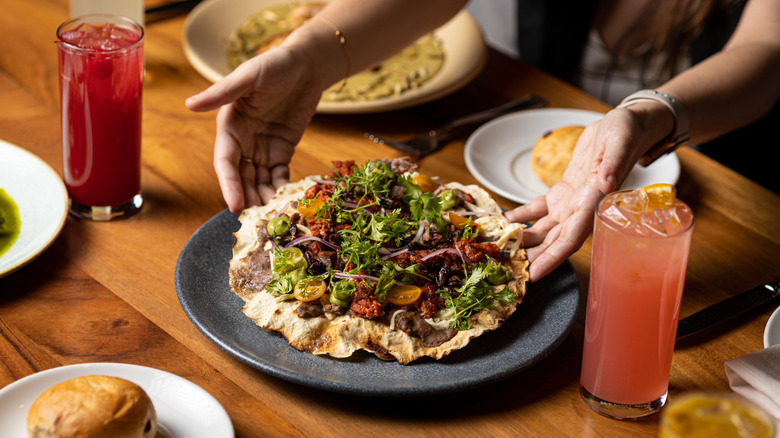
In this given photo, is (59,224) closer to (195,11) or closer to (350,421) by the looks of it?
(350,421)

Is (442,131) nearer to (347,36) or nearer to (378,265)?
(347,36)

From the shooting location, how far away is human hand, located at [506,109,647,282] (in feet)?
5.17

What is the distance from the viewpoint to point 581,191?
5.56 feet

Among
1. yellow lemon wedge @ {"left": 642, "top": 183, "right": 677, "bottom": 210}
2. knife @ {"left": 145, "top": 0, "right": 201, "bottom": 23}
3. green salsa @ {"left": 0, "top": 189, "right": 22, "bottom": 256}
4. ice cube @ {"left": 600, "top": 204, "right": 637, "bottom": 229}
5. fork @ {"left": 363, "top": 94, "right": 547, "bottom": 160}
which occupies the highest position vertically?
yellow lemon wedge @ {"left": 642, "top": 183, "right": 677, "bottom": 210}

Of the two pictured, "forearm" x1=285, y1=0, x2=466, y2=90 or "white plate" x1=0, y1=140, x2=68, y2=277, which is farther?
"forearm" x1=285, y1=0, x2=466, y2=90

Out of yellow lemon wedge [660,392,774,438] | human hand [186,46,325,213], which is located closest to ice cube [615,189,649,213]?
yellow lemon wedge [660,392,774,438]

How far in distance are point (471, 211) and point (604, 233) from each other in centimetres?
58

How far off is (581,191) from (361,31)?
35.3 inches

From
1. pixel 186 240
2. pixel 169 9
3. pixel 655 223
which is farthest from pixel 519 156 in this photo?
pixel 169 9

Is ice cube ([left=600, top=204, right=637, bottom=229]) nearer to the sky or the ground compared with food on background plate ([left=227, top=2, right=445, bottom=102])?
nearer to the sky

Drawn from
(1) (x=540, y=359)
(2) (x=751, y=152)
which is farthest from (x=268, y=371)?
(2) (x=751, y=152)

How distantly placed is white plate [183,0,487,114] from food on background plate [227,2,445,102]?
3cm

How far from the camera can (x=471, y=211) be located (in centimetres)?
177

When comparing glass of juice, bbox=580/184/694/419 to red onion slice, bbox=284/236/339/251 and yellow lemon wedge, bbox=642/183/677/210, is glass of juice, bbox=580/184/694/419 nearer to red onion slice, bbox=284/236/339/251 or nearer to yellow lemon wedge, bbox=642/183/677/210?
yellow lemon wedge, bbox=642/183/677/210
